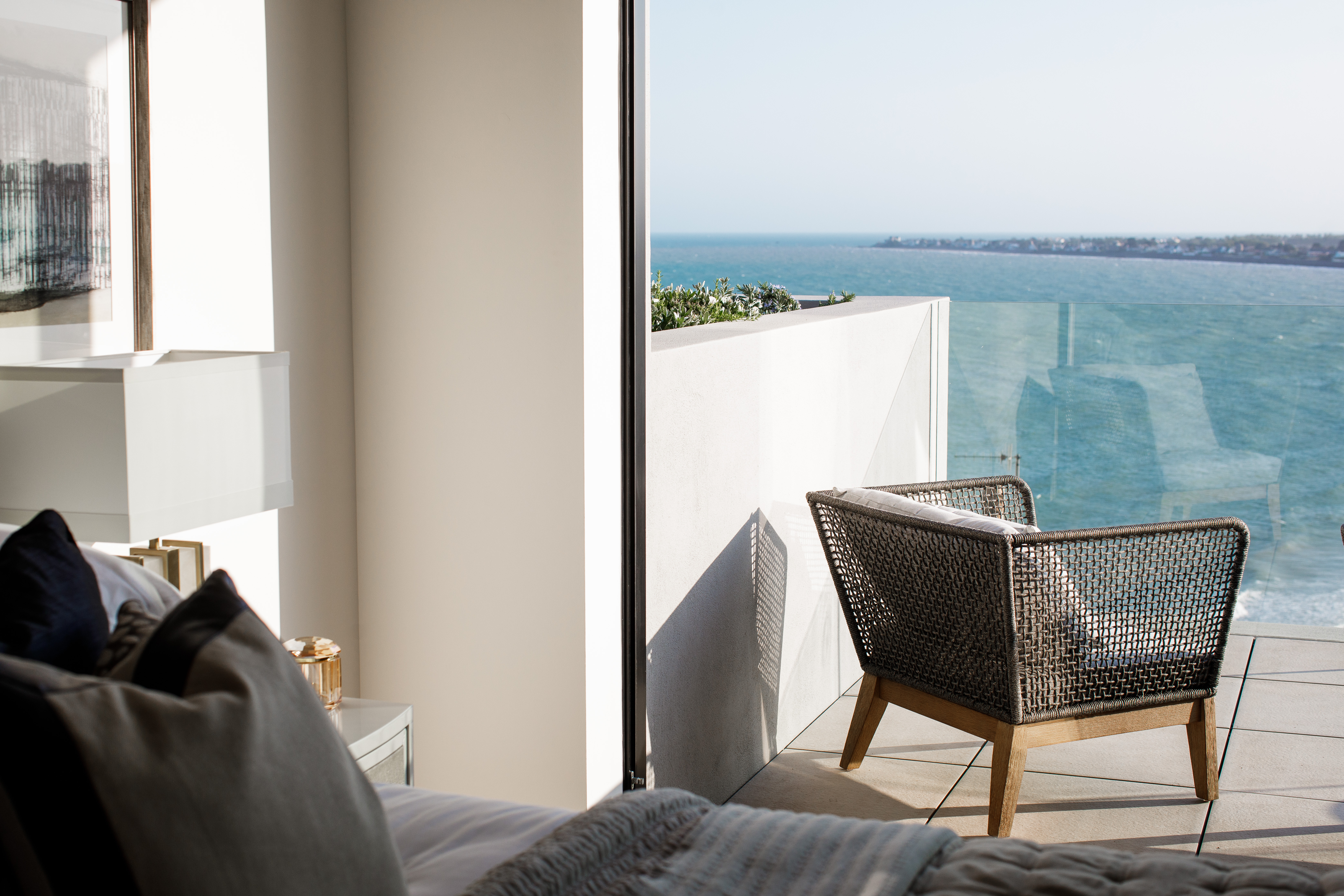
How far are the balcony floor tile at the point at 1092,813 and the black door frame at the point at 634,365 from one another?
772mm

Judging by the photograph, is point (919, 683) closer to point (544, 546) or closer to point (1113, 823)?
point (1113, 823)

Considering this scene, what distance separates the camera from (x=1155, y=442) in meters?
2.64

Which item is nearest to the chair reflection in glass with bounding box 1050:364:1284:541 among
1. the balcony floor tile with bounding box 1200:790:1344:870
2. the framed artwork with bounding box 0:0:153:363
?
the balcony floor tile with bounding box 1200:790:1344:870

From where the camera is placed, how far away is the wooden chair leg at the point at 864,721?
299 centimetres

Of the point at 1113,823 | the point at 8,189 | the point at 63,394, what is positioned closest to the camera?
the point at 63,394

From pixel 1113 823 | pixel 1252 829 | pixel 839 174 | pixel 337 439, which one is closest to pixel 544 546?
pixel 337 439

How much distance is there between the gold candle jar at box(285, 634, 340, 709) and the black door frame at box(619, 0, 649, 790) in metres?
0.88

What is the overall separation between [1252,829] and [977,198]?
5.00ft

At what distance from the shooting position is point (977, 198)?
255 cm

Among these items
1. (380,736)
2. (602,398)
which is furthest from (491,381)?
(380,736)

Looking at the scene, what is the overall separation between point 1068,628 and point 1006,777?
366 mm

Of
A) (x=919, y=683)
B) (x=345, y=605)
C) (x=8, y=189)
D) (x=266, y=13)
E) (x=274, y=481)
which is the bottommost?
(x=919, y=683)

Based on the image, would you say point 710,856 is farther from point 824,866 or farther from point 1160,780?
point 1160,780

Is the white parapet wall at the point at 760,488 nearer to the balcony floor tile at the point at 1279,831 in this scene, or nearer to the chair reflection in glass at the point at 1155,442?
the chair reflection in glass at the point at 1155,442
